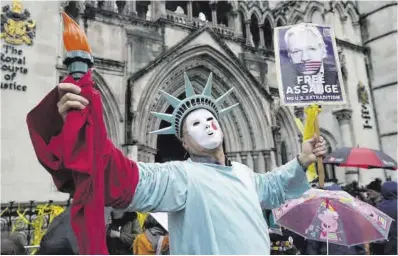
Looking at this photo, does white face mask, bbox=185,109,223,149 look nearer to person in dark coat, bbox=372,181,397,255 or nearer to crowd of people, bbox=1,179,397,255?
crowd of people, bbox=1,179,397,255

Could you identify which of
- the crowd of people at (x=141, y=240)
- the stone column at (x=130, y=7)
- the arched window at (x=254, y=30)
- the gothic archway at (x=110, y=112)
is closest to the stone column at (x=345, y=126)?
the arched window at (x=254, y=30)

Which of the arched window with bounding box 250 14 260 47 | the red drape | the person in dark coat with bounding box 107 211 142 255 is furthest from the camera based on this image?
the arched window with bounding box 250 14 260 47

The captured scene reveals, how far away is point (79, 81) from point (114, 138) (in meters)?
9.46

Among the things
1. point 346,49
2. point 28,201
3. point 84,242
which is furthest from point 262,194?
point 346,49

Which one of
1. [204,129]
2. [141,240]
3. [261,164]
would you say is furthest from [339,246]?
[261,164]

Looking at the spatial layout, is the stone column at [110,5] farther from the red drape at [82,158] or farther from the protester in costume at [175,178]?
the red drape at [82,158]

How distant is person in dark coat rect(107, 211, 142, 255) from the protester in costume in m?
2.30

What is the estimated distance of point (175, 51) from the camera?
40.0 feet

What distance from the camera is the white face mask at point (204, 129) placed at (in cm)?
226

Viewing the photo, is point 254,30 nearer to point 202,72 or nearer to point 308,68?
point 202,72

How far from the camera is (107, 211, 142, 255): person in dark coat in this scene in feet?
14.3

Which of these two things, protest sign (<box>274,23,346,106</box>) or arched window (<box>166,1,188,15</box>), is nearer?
protest sign (<box>274,23,346,106</box>)

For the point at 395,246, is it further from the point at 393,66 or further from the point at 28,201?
the point at 393,66

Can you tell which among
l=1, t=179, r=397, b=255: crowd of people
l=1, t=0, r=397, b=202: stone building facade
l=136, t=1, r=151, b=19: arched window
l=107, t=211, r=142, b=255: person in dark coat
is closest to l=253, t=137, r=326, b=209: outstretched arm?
l=1, t=179, r=397, b=255: crowd of people
